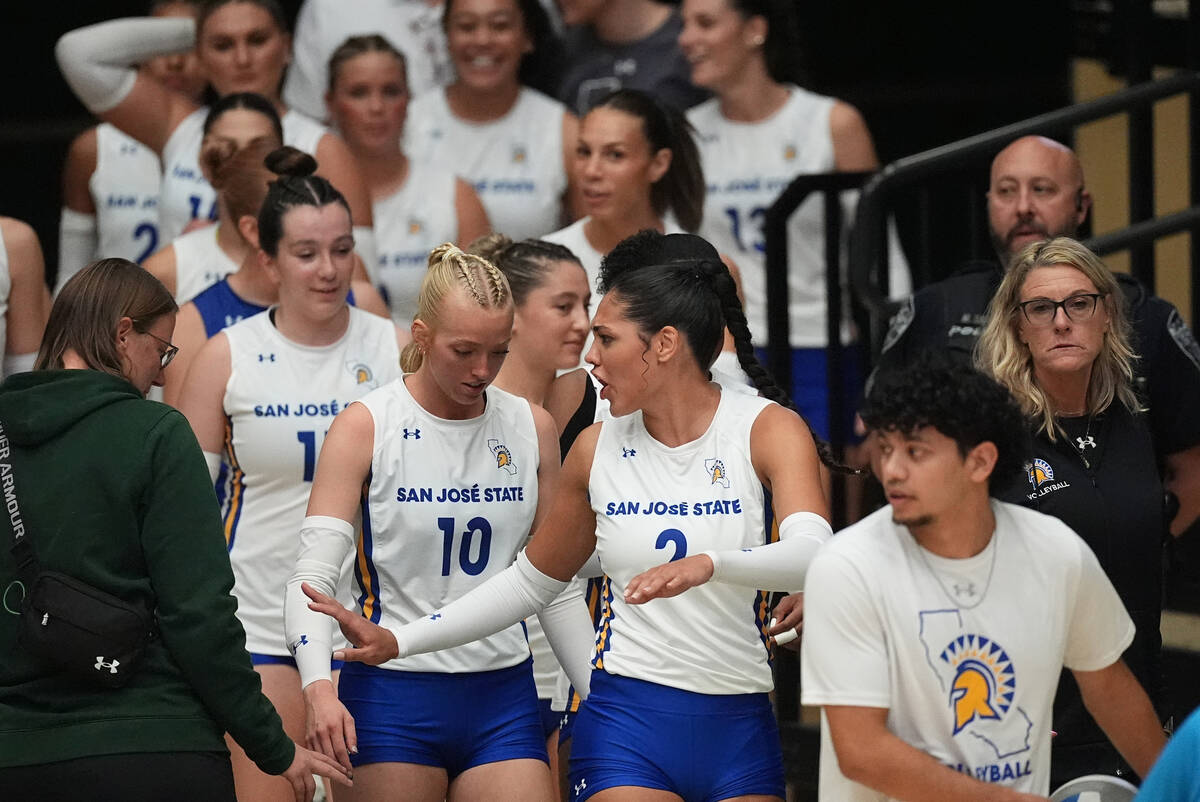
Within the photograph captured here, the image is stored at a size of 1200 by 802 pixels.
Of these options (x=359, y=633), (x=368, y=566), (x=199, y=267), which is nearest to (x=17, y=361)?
(x=199, y=267)

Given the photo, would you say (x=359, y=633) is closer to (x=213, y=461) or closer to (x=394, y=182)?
(x=213, y=461)

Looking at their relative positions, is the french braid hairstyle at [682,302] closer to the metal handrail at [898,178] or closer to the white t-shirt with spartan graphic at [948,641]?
the white t-shirt with spartan graphic at [948,641]

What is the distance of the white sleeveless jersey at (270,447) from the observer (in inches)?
177

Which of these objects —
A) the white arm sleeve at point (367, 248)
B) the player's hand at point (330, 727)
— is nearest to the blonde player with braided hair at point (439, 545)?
the player's hand at point (330, 727)

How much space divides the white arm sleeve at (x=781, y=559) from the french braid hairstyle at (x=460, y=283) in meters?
0.85

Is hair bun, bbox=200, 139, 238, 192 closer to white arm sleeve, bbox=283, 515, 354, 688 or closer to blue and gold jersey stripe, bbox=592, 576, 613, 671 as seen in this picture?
white arm sleeve, bbox=283, 515, 354, 688

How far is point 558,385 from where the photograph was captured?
4.66 m

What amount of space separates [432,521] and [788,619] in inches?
33.1

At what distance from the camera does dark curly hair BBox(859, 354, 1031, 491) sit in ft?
10.0

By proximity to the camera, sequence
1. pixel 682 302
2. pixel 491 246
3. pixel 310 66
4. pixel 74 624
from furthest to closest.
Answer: pixel 310 66
pixel 491 246
pixel 682 302
pixel 74 624

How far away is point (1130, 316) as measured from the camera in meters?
4.31

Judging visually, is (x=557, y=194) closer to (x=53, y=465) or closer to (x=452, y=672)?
(x=452, y=672)

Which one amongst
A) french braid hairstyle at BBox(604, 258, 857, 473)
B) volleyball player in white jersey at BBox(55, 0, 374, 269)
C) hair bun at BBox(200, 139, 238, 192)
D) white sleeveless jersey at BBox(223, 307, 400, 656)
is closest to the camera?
french braid hairstyle at BBox(604, 258, 857, 473)

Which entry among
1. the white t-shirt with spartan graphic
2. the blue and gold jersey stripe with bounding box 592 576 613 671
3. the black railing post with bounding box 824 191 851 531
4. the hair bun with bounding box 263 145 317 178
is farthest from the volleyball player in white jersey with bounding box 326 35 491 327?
the white t-shirt with spartan graphic
